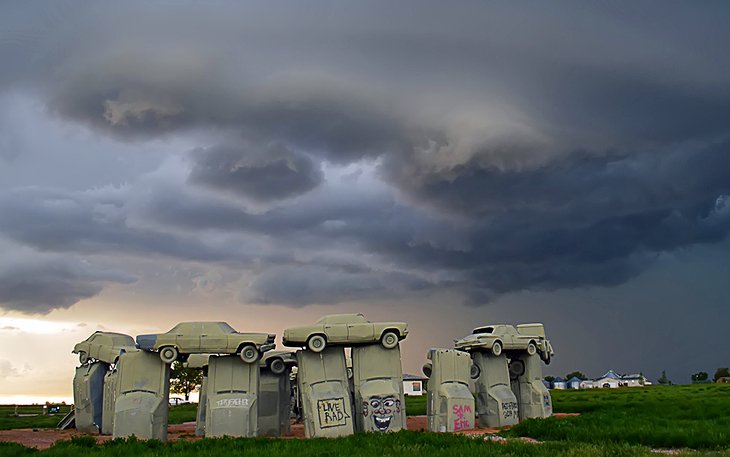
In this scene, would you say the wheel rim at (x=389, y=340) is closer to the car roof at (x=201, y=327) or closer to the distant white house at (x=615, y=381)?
Answer: the car roof at (x=201, y=327)

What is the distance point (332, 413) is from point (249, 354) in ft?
16.2

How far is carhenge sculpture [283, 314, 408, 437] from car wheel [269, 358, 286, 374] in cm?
581

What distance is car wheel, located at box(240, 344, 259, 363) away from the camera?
30.4 m

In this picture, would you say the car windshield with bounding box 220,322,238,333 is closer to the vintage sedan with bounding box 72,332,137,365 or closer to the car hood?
the car hood

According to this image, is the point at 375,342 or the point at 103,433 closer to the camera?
the point at 375,342

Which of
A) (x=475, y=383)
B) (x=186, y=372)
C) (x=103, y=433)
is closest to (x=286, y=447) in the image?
(x=475, y=383)

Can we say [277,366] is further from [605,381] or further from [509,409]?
[605,381]

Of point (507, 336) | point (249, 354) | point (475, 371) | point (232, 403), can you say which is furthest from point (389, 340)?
point (507, 336)

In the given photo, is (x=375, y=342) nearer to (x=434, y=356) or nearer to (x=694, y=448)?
(x=434, y=356)

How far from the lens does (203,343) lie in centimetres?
3039

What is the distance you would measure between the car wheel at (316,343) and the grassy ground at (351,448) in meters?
5.33

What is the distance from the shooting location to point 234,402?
30234mm

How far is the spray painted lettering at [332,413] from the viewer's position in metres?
29.1

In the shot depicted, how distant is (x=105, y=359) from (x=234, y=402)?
46.0 feet
